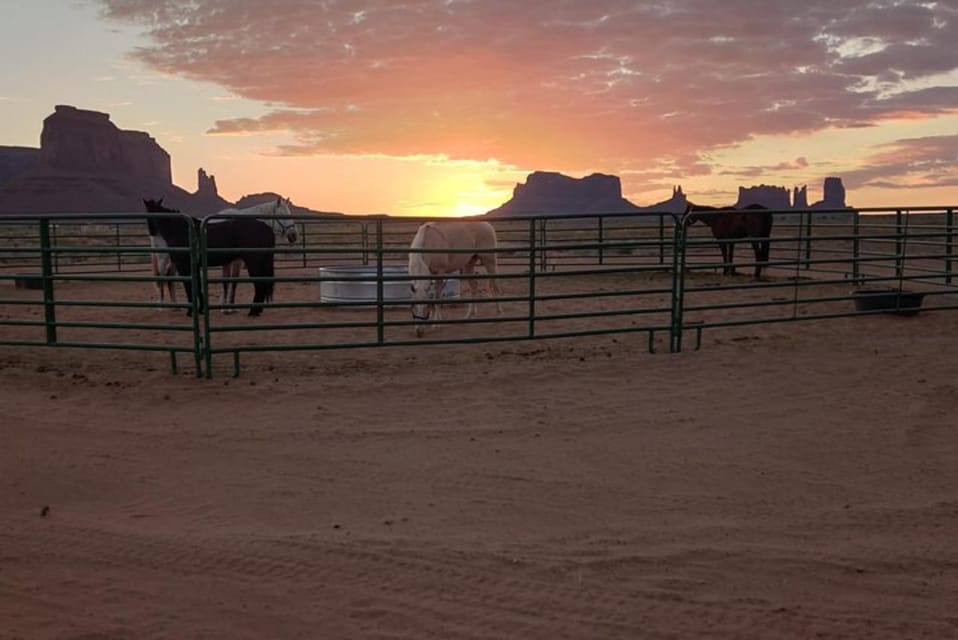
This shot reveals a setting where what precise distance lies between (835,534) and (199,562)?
291cm

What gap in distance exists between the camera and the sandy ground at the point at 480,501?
9.18 feet

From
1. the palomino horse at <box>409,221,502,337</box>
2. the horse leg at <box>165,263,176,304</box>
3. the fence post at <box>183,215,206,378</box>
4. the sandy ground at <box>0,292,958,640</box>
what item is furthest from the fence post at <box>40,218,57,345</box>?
the palomino horse at <box>409,221,502,337</box>

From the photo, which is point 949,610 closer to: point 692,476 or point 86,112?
point 692,476

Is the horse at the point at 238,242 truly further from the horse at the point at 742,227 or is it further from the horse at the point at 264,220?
the horse at the point at 742,227

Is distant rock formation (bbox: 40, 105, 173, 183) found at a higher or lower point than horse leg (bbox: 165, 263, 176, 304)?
higher

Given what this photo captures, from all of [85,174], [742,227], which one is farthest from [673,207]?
[85,174]

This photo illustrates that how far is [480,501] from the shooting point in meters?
3.83

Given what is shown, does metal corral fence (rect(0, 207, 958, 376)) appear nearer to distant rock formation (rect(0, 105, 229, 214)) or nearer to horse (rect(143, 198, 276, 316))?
horse (rect(143, 198, 276, 316))

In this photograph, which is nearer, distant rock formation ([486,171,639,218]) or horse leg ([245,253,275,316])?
horse leg ([245,253,275,316])

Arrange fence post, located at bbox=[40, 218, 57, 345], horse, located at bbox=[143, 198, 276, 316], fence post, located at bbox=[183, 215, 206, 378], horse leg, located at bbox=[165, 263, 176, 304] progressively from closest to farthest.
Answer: fence post, located at bbox=[183, 215, 206, 378]
fence post, located at bbox=[40, 218, 57, 345]
horse, located at bbox=[143, 198, 276, 316]
horse leg, located at bbox=[165, 263, 176, 304]

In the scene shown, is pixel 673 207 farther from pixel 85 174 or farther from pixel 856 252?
pixel 85 174

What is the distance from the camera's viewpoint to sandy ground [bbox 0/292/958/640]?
2.80 metres

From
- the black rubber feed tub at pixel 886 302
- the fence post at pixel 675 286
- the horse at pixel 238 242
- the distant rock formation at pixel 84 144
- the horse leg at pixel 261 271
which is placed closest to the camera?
the fence post at pixel 675 286

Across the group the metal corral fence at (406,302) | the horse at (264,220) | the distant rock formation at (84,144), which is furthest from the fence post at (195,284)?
the distant rock formation at (84,144)
